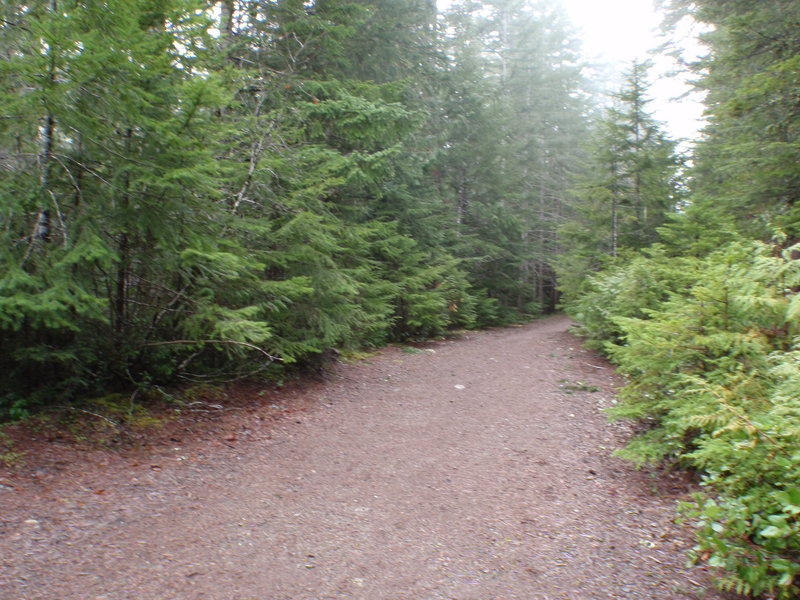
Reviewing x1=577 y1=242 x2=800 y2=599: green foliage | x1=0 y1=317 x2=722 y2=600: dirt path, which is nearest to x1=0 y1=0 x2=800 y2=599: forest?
x1=577 y1=242 x2=800 y2=599: green foliage

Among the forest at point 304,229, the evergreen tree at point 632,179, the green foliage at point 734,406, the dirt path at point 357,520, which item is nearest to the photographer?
the green foliage at point 734,406

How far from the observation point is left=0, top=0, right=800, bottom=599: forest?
4426 millimetres

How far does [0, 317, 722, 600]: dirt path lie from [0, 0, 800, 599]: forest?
736 mm

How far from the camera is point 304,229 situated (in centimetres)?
773

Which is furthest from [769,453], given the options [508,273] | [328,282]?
[508,273]

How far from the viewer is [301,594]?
326 cm

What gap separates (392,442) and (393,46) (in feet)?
40.0

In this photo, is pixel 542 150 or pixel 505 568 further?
pixel 542 150

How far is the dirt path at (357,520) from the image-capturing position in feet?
11.0

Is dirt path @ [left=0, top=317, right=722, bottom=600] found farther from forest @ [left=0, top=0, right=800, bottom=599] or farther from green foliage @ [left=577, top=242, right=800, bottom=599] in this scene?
forest @ [left=0, top=0, right=800, bottom=599]

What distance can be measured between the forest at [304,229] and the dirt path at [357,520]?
74 centimetres

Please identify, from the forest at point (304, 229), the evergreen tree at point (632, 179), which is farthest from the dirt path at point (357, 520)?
the evergreen tree at point (632, 179)

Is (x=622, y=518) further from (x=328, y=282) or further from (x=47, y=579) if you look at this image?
(x=328, y=282)

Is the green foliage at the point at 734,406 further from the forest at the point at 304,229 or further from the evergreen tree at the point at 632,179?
the evergreen tree at the point at 632,179
